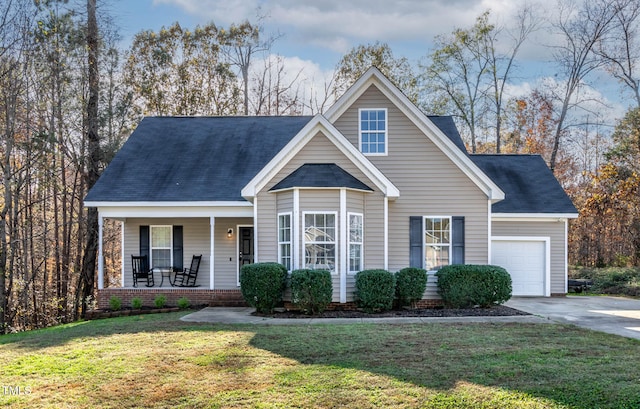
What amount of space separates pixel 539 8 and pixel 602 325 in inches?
902

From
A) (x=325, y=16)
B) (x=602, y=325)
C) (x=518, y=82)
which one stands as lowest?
(x=602, y=325)

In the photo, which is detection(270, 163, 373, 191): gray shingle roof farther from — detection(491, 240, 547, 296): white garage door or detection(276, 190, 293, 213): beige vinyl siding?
detection(491, 240, 547, 296): white garage door

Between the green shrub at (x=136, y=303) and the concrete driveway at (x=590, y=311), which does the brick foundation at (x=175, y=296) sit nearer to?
the green shrub at (x=136, y=303)

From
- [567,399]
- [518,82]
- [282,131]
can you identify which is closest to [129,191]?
[282,131]

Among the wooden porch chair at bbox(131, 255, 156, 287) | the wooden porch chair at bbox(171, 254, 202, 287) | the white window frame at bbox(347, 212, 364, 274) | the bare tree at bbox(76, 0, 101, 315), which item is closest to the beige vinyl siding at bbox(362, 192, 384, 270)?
the white window frame at bbox(347, 212, 364, 274)

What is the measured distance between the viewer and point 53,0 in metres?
19.1

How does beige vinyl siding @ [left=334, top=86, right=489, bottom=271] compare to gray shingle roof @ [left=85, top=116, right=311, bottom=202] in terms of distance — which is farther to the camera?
gray shingle roof @ [left=85, top=116, right=311, bottom=202]

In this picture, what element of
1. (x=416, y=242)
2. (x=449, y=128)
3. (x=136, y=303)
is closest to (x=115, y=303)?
(x=136, y=303)

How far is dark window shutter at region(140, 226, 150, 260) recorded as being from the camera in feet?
57.6

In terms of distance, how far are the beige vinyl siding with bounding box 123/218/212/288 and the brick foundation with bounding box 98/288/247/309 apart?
1609 millimetres

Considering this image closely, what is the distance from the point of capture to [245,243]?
57.8ft

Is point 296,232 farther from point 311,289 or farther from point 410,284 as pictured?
point 410,284

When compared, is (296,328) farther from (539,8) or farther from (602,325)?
(539,8)

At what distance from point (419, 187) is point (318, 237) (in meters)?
3.28
